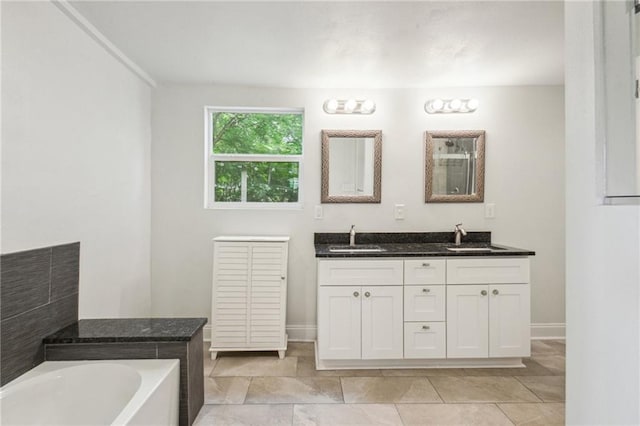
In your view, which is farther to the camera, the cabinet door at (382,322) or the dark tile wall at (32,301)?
the cabinet door at (382,322)

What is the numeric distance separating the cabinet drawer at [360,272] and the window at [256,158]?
892mm

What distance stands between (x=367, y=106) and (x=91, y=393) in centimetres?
279

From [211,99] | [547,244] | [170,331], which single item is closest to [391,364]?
[170,331]

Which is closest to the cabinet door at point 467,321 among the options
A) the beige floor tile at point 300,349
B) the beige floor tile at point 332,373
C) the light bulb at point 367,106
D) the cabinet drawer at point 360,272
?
the cabinet drawer at point 360,272

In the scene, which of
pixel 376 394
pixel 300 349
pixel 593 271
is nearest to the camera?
pixel 593 271

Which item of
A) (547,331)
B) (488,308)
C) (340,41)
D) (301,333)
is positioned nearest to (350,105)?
(340,41)

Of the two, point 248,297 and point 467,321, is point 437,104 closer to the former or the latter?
point 467,321

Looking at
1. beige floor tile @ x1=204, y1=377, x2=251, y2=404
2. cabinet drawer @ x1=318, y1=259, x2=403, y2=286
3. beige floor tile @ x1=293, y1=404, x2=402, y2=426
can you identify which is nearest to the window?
cabinet drawer @ x1=318, y1=259, x2=403, y2=286

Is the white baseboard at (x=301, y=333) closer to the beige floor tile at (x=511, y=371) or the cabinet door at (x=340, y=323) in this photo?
the cabinet door at (x=340, y=323)

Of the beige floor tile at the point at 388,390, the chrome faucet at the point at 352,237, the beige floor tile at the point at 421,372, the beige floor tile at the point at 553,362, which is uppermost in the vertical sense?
the chrome faucet at the point at 352,237

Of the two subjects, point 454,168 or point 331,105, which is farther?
point 454,168

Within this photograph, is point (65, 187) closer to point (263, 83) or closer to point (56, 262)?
point (56, 262)

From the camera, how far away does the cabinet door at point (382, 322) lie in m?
2.46

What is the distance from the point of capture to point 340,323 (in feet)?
8.07
